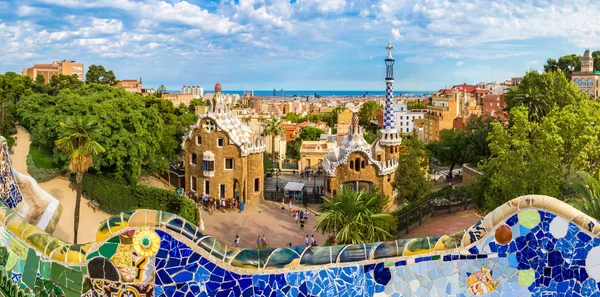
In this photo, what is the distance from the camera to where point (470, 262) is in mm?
5254

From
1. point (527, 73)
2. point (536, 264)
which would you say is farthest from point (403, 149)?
point (536, 264)

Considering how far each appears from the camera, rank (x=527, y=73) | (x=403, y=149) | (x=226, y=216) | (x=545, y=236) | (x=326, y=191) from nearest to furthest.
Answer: (x=545, y=236)
(x=226, y=216)
(x=326, y=191)
(x=403, y=149)
(x=527, y=73)

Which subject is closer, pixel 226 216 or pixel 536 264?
pixel 536 264

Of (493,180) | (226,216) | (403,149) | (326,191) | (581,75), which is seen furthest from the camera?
(581,75)

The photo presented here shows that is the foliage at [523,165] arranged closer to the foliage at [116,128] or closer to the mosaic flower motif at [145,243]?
the mosaic flower motif at [145,243]

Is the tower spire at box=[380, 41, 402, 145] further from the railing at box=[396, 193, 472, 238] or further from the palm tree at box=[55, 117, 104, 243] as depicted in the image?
the palm tree at box=[55, 117, 104, 243]

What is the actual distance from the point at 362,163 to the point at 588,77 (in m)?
45.7

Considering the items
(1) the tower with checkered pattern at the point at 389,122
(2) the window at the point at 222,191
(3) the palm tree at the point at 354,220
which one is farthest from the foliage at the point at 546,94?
(2) the window at the point at 222,191

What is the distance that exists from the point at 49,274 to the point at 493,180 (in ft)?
55.7

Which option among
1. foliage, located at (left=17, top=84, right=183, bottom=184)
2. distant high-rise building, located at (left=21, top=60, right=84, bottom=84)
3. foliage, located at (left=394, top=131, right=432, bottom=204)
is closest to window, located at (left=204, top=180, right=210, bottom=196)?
foliage, located at (left=17, top=84, right=183, bottom=184)

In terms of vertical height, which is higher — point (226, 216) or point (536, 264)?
point (536, 264)

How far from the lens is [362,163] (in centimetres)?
2986

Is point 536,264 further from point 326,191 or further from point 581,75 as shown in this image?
point 581,75

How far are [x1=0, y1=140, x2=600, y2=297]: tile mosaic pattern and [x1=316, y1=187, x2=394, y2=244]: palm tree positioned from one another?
1151 cm
